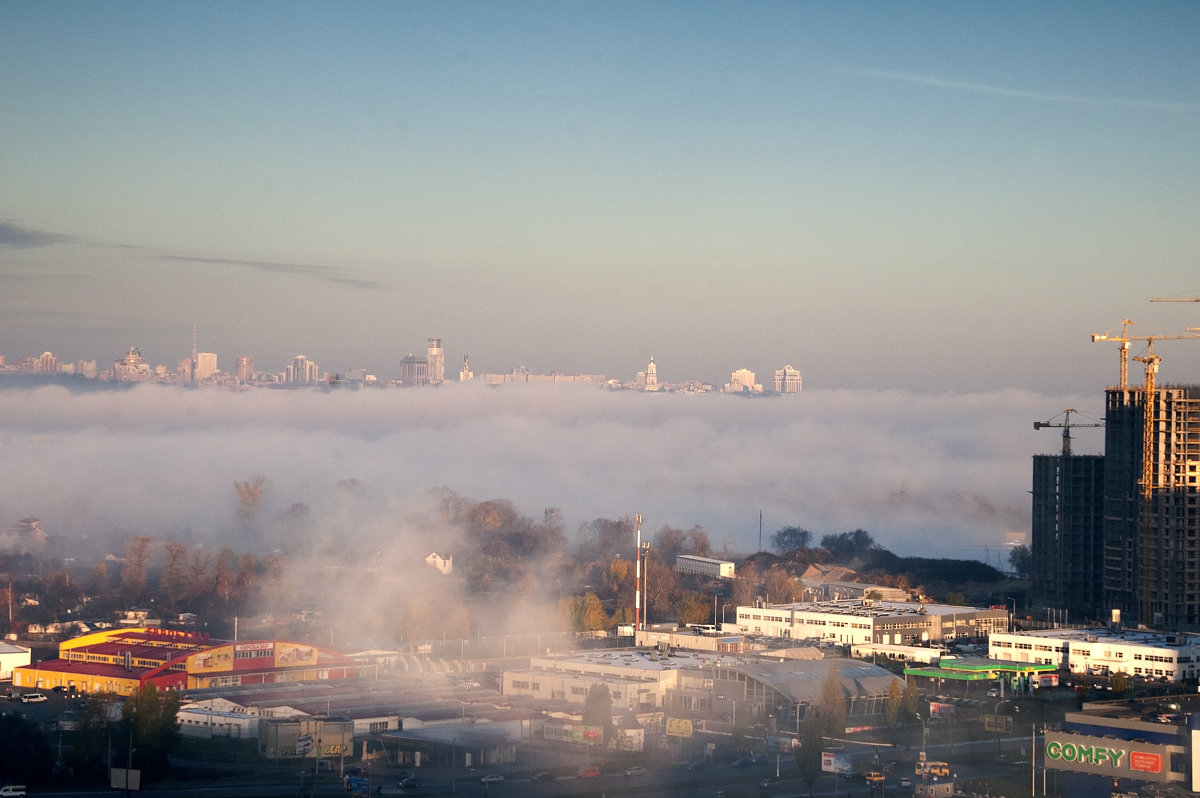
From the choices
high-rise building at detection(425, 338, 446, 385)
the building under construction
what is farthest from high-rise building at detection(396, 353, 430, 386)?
the building under construction

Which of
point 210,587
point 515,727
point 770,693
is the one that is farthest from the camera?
point 210,587

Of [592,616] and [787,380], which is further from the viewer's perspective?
[787,380]

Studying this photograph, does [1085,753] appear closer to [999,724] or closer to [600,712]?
[999,724]

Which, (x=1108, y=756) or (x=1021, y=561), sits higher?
(x=1021, y=561)

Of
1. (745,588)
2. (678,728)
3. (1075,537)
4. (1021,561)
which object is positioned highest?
(1075,537)

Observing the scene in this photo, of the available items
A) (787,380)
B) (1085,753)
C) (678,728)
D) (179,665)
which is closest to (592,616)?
(179,665)

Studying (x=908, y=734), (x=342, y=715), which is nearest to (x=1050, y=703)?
(x=908, y=734)

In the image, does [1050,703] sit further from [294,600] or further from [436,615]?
[294,600]

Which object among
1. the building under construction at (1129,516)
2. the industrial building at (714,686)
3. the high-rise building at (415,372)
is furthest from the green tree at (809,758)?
the high-rise building at (415,372)
